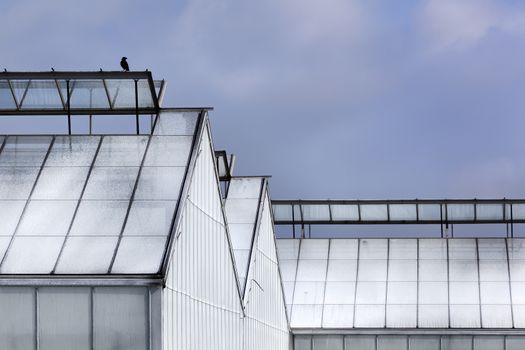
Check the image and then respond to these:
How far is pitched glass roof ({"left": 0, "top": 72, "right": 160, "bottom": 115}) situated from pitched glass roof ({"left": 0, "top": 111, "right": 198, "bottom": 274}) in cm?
186

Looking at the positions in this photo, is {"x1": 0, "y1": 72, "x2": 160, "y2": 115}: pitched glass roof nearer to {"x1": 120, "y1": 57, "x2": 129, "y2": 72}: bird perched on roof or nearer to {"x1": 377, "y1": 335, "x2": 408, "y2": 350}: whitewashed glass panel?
{"x1": 120, "y1": 57, "x2": 129, "y2": 72}: bird perched on roof

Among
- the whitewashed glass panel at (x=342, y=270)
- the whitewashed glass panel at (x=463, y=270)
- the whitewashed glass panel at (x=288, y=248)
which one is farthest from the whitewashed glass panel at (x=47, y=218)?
the whitewashed glass panel at (x=288, y=248)

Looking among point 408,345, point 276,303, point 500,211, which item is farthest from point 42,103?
point 500,211

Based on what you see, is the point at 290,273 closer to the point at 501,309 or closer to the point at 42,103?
the point at 501,309

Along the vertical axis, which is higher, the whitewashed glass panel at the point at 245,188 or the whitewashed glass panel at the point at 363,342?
the whitewashed glass panel at the point at 245,188

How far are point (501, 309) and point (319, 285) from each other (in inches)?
408

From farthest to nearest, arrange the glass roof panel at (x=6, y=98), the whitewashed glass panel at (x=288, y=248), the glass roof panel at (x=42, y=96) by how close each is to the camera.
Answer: the whitewashed glass panel at (x=288, y=248) < the glass roof panel at (x=6, y=98) < the glass roof panel at (x=42, y=96)

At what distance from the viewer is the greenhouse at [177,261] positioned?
4000 centimetres

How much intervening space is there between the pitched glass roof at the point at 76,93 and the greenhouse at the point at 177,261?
0.19ft

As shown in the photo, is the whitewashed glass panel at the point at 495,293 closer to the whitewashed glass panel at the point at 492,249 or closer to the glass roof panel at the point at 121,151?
the whitewashed glass panel at the point at 492,249

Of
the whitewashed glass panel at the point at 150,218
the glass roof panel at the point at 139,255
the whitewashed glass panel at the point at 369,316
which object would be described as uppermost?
the whitewashed glass panel at the point at 369,316

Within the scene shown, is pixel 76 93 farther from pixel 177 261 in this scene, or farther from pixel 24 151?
pixel 177 261

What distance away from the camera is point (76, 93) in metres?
52.3

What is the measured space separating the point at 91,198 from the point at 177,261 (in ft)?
13.0
